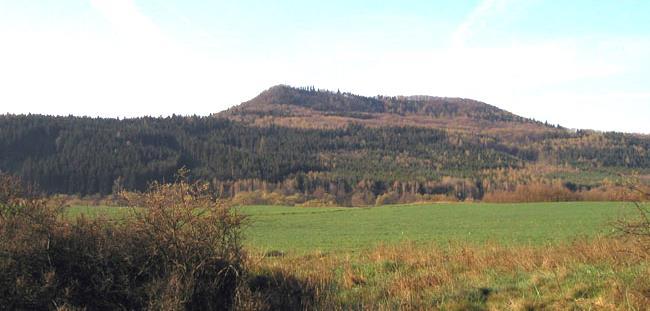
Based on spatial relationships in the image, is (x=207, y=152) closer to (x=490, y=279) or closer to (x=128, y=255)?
(x=128, y=255)

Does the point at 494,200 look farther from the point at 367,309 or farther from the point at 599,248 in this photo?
the point at 367,309

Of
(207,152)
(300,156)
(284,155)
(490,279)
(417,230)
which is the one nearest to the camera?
(490,279)

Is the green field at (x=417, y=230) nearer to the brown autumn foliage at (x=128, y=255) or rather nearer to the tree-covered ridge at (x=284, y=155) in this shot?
the brown autumn foliage at (x=128, y=255)

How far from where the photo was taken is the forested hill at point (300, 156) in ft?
336

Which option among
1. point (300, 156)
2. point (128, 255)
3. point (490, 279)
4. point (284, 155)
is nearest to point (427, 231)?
point (490, 279)

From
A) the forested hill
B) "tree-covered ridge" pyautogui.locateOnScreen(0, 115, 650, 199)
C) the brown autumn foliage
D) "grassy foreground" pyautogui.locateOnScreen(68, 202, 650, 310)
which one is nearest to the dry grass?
"grassy foreground" pyautogui.locateOnScreen(68, 202, 650, 310)

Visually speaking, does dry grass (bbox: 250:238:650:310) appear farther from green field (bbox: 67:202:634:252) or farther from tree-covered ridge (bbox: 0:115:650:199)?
tree-covered ridge (bbox: 0:115:650:199)

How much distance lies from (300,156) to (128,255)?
121 m

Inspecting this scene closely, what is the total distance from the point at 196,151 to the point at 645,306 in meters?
122

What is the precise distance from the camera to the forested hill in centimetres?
10256

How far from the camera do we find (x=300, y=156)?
429ft

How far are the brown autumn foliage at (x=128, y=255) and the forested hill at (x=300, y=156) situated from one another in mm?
67937

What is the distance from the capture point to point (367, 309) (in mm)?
9492

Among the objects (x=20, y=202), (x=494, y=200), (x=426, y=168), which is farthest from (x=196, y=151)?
(x=20, y=202)
